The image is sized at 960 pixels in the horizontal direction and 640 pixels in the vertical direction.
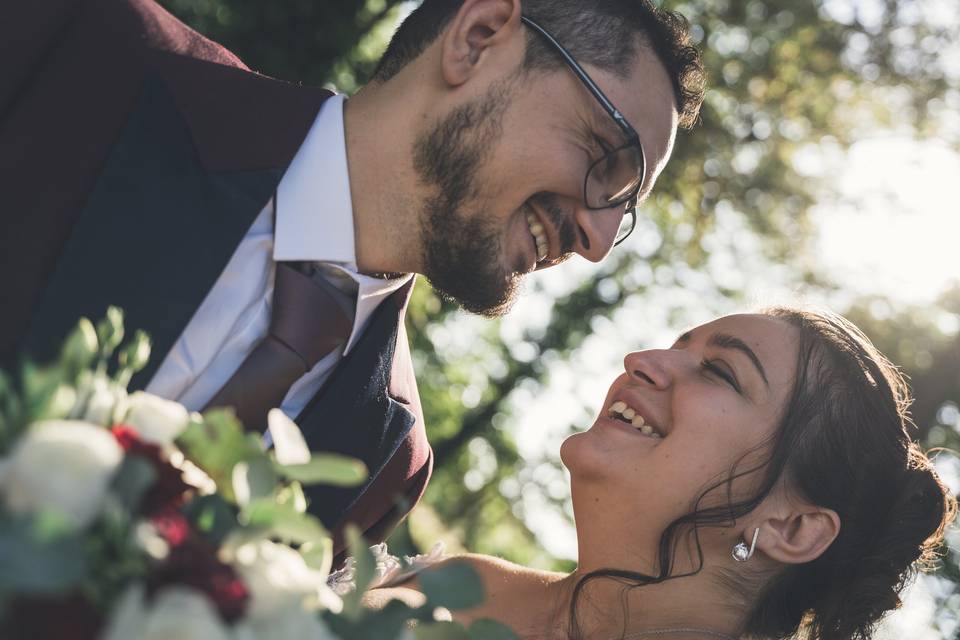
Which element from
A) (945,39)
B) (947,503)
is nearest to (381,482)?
(947,503)

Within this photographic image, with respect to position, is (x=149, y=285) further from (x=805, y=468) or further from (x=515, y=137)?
(x=805, y=468)

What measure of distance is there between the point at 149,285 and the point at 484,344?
16.1 meters

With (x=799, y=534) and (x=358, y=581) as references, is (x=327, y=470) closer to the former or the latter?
(x=358, y=581)

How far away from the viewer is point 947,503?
353cm

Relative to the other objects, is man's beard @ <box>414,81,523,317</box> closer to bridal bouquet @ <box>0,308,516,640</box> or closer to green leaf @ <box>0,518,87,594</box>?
bridal bouquet @ <box>0,308,516,640</box>

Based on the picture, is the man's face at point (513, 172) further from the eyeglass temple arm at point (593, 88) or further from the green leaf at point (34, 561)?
the green leaf at point (34, 561)

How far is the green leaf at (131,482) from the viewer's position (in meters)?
1.01

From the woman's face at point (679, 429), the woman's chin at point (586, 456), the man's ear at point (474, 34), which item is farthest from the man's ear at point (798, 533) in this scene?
the man's ear at point (474, 34)

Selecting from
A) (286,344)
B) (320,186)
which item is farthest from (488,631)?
(320,186)

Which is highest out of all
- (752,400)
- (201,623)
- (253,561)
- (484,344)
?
(201,623)

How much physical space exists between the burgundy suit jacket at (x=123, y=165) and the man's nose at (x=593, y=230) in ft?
3.01

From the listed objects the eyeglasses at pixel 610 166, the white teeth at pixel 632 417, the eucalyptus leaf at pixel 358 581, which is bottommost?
the white teeth at pixel 632 417

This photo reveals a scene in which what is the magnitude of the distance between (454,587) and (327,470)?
0.23 m

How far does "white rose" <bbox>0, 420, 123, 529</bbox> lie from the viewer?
0.96 meters
